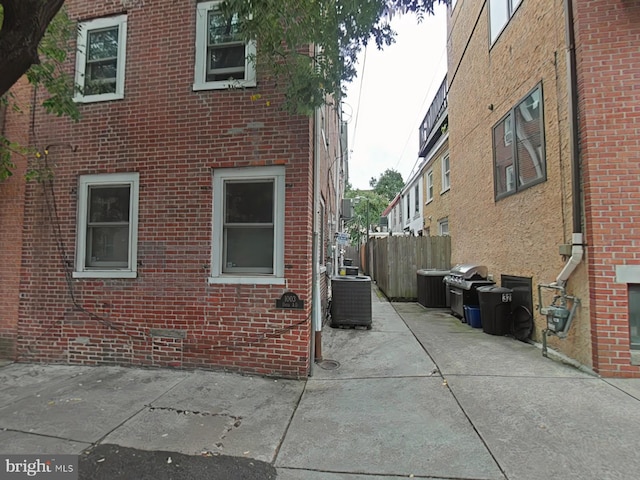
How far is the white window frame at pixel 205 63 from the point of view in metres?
5.14

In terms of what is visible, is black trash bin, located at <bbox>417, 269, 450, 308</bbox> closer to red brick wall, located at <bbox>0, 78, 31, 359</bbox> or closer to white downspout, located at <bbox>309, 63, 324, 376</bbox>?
white downspout, located at <bbox>309, 63, 324, 376</bbox>

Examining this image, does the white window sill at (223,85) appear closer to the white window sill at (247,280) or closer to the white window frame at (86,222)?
the white window frame at (86,222)

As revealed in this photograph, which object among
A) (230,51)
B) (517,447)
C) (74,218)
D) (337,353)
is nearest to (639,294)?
(517,447)

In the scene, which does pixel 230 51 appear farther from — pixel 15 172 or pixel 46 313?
pixel 46 313

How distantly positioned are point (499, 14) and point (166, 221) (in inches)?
306

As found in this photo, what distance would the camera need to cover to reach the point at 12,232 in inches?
228

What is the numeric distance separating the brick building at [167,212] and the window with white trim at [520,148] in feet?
11.7

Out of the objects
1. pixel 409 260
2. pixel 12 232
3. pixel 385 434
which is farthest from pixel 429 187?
pixel 12 232

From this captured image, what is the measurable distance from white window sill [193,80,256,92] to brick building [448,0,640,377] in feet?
14.4

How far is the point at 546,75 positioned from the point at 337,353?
214 inches

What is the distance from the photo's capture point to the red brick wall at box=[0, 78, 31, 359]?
5.71 meters

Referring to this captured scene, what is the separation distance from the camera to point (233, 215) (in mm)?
5234
